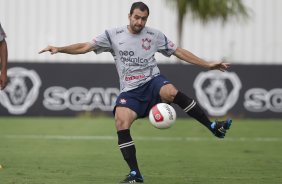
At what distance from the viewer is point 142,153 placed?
51.2ft

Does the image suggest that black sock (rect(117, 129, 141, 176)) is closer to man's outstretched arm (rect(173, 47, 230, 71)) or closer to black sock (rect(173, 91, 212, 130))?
black sock (rect(173, 91, 212, 130))

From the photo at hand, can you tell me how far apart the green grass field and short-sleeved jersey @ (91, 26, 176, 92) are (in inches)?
53.9

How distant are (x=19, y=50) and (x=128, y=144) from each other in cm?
1912

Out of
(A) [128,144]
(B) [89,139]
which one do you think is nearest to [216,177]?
(A) [128,144]

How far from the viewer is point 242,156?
15.2m

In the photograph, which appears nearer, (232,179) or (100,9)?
(232,179)

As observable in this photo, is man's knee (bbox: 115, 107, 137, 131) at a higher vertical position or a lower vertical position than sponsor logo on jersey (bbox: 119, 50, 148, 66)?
lower

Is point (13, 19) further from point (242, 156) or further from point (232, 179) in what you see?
point (232, 179)

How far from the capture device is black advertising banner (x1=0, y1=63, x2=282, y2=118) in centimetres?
2388

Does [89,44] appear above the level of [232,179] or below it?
above

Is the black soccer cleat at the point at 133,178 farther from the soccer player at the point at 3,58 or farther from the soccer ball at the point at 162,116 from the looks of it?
the soccer player at the point at 3,58

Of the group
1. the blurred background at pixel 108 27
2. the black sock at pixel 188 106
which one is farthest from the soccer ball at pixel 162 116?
the blurred background at pixel 108 27

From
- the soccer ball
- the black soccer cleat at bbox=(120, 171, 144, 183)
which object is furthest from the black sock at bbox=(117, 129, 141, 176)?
the soccer ball

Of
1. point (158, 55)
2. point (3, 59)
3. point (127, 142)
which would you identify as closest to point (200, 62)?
point (127, 142)
